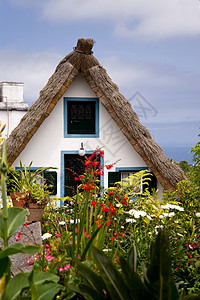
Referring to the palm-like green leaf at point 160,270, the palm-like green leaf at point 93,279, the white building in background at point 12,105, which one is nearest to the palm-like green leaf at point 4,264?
the palm-like green leaf at point 93,279

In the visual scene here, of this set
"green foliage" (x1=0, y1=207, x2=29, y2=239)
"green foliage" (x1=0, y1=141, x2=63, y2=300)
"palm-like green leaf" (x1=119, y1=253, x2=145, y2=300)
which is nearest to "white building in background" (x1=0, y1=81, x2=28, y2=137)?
"green foliage" (x1=0, y1=207, x2=29, y2=239)

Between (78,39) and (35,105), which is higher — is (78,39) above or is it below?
above

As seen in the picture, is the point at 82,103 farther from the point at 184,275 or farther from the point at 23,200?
the point at 184,275

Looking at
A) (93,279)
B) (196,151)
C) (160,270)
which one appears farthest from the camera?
(196,151)

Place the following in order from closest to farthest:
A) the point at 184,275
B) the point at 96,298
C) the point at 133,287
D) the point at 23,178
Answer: the point at 133,287 < the point at 96,298 < the point at 184,275 < the point at 23,178

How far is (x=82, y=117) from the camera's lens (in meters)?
10.1

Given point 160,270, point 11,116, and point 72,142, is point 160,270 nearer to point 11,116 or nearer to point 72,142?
point 72,142

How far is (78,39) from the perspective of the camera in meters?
9.64

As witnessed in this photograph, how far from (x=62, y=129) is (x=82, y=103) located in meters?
0.99

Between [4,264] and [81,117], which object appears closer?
[4,264]

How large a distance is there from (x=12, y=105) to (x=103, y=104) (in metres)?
6.52

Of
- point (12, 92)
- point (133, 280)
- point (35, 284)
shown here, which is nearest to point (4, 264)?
point (35, 284)

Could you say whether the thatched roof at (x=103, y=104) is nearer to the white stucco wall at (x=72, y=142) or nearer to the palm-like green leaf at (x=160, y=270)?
the white stucco wall at (x=72, y=142)

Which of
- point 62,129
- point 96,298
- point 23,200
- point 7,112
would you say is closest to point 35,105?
point 62,129
